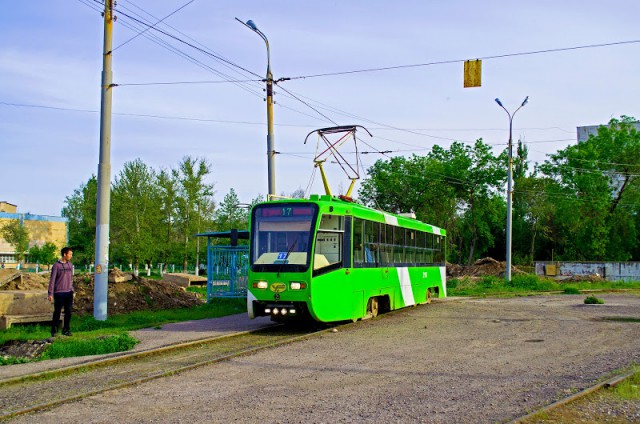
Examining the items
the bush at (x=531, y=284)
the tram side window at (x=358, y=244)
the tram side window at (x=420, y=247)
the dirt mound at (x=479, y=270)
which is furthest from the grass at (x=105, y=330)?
the dirt mound at (x=479, y=270)

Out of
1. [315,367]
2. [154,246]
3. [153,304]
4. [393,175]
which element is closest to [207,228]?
[154,246]

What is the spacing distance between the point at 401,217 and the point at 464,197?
132 feet

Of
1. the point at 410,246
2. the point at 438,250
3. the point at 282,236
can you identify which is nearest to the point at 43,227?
the point at 438,250

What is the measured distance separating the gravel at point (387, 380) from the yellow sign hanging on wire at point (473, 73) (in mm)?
6871

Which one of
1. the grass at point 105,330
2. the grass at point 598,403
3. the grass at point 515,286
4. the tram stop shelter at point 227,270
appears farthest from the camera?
the grass at point 515,286

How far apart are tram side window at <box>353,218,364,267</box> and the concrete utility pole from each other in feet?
20.1

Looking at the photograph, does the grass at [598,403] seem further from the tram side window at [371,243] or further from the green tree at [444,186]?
the green tree at [444,186]

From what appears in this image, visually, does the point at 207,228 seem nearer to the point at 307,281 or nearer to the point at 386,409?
the point at 307,281

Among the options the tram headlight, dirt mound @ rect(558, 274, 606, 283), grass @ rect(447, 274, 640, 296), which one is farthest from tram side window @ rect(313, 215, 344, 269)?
dirt mound @ rect(558, 274, 606, 283)

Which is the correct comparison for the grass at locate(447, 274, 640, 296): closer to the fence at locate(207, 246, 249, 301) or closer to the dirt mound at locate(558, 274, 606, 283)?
the dirt mound at locate(558, 274, 606, 283)

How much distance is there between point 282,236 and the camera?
14.5 m

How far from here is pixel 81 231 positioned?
213 ft

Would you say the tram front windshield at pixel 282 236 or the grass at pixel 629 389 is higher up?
the tram front windshield at pixel 282 236

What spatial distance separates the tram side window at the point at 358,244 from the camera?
50.8 ft
